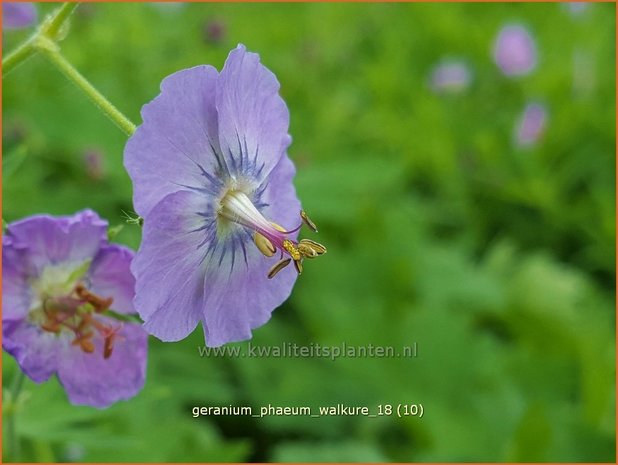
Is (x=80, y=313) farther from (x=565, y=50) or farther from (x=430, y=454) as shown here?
(x=565, y=50)

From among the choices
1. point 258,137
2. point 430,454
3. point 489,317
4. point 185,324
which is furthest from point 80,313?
point 489,317

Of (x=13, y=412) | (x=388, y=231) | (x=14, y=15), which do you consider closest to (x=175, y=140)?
(x=13, y=412)

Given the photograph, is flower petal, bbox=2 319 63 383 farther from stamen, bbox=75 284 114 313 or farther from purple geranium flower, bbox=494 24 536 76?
purple geranium flower, bbox=494 24 536 76

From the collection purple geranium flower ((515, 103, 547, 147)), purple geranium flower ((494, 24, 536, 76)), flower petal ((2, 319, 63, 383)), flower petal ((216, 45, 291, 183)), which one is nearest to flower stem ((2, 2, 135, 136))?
flower petal ((216, 45, 291, 183))

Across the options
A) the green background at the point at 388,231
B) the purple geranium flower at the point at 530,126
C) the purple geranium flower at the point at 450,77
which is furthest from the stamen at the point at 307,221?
the purple geranium flower at the point at 450,77

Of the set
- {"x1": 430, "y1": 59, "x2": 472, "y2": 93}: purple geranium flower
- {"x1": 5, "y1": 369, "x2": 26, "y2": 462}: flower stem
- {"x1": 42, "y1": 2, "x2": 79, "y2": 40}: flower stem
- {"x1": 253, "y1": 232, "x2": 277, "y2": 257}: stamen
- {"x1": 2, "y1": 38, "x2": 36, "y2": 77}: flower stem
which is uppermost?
{"x1": 430, "y1": 59, "x2": 472, "y2": 93}: purple geranium flower

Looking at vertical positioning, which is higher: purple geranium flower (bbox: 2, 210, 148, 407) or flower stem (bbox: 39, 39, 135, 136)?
flower stem (bbox: 39, 39, 135, 136)

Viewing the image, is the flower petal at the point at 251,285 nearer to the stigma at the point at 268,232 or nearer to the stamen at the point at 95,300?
the stigma at the point at 268,232
